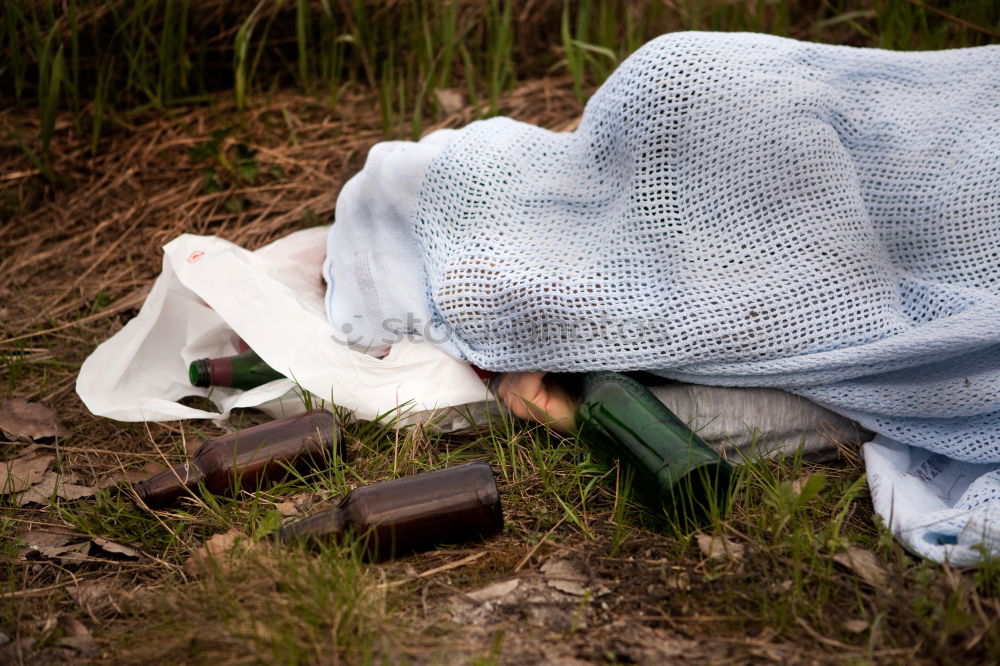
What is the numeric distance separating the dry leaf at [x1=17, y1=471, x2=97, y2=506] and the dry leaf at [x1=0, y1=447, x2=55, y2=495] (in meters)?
0.02

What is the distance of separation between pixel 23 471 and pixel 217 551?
2.19ft

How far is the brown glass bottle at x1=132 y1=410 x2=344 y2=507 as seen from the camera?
1.80m

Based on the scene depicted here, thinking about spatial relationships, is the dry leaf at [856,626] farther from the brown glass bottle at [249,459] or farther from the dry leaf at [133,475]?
the dry leaf at [133,475]

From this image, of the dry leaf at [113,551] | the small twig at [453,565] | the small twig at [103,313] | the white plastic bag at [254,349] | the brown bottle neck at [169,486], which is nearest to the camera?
the small twig at [453,565]

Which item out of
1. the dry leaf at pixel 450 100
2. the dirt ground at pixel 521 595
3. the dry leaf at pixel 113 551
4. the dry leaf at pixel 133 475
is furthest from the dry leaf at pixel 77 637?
the dry leaf at pixel 450 100

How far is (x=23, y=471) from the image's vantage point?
2.00 m

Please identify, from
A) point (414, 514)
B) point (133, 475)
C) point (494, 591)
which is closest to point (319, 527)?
point (414, 514)

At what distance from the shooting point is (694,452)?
1.61m

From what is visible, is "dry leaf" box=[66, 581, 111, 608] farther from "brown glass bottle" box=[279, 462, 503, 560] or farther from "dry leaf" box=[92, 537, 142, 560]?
"brown glass bottle" box=[279, 462, 503, 560]

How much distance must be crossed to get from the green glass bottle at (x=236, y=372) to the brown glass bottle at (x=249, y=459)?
0.30 metres

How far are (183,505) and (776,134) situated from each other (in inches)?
55.1

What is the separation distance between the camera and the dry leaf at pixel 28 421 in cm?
211

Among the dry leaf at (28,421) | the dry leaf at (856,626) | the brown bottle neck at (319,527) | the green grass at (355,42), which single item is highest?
the green grass at (355,42)

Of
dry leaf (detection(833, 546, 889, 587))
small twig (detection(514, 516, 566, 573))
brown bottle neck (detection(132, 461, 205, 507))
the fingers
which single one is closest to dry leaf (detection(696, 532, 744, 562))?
dry leaf (detection(833, 546, 889, 587))
